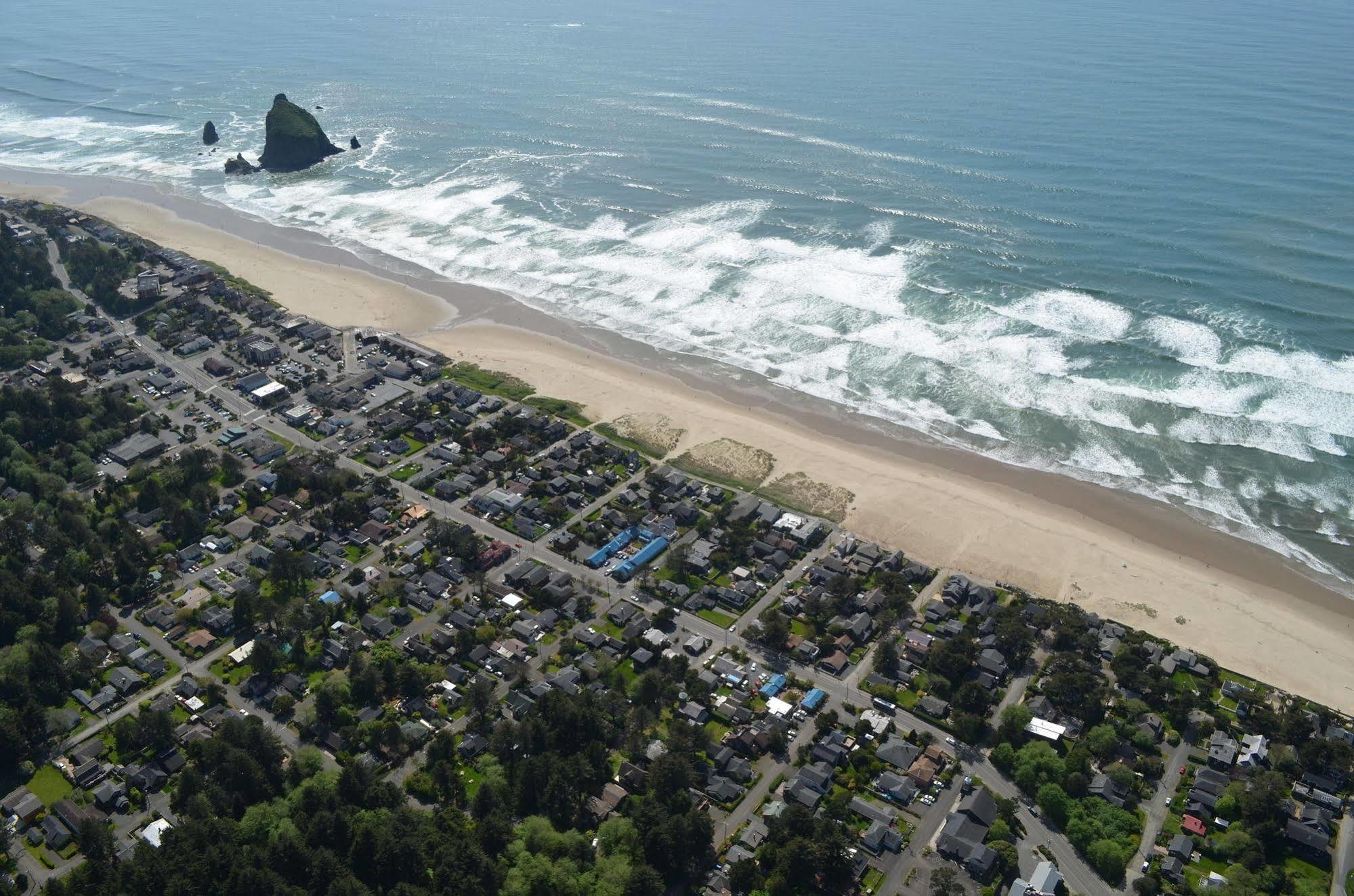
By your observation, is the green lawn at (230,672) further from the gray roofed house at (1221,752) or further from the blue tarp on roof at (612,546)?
the gray roofed house at (1221,752)

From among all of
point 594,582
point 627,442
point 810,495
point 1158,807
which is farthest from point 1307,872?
point 627,442

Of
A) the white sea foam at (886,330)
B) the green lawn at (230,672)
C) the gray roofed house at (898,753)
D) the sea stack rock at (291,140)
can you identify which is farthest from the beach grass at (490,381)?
the sea stack rock at (291,140)

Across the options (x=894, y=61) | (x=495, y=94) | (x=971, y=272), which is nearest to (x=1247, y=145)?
(x=971, y=272)

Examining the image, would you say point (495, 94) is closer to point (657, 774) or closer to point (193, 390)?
point (193, 390)

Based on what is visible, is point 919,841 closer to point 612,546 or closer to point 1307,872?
point 1307,872

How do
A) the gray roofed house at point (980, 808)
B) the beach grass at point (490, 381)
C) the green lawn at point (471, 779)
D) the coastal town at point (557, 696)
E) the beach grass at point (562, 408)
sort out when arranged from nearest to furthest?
the coastal town at point (557, 696) → the gray roofed house at point (980, 808) → the green lawn at point (471, 779) → the beach grass at point (562, 408) → the beach grass at point (490, 381)

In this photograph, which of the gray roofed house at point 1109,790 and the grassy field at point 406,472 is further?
the grassy field at point 406,472
